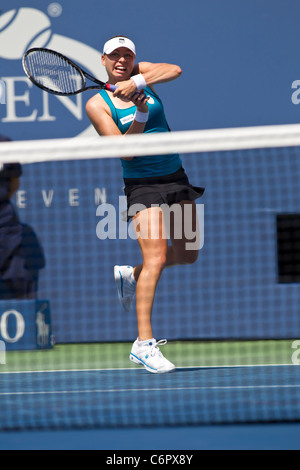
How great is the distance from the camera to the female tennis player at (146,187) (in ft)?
13.8

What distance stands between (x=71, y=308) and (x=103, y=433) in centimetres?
313

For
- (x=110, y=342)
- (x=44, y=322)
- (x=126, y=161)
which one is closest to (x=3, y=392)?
(x=126, y=161)

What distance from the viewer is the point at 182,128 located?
256 inches

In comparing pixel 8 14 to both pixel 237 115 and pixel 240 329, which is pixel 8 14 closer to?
pixel 237 115

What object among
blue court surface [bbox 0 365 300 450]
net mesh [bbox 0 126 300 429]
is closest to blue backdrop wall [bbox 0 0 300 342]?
net mesh [bbox 0 126 300 429]

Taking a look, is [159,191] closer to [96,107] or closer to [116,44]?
[96,107]

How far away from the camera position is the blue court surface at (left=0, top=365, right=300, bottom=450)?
112 inches

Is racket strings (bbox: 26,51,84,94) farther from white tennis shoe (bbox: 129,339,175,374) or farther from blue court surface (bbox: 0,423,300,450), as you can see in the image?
blue court surface (bbox: 0,423,300,450)

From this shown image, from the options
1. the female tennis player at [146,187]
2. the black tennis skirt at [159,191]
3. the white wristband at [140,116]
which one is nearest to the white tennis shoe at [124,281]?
the female tennis player at [146,187]

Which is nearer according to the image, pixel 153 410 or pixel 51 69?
pixel 153 410

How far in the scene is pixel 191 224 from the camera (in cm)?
441

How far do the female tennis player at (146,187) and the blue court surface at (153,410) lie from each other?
34 cm

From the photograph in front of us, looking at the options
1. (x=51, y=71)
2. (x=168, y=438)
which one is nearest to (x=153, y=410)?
(x=168, y=438)

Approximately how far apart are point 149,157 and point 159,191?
181 millimetres
